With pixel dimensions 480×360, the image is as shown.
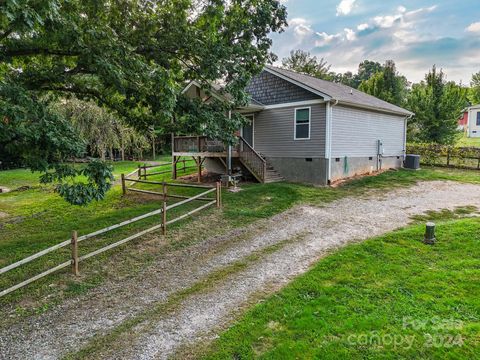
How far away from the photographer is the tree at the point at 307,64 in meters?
40.0

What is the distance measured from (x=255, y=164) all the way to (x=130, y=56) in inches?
350

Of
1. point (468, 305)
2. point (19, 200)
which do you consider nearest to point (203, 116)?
point (468, 305)

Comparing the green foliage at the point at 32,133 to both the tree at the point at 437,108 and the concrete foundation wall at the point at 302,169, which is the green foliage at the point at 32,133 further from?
the tree at the point at 437,108

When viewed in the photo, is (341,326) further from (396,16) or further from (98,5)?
(396,16)

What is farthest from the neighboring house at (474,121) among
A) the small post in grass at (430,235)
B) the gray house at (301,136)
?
the small post in grass at (430,235)

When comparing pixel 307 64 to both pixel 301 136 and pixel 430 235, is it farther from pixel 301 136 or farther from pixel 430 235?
pixel 430 235

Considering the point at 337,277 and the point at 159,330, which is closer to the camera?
the point at 159,330

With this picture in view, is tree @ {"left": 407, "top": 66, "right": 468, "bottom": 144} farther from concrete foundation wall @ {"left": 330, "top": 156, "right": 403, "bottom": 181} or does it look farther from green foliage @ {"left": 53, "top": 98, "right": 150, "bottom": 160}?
green foliage @ {"left": 53, "top": 98, "right": 150, "bottom": 160}

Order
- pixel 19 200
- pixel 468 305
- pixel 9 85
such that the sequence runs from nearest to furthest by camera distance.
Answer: pixel 468 305, pixel 9 85, pixel 19 200

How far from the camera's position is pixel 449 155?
1991cm

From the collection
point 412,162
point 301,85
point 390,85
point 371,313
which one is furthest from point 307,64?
point 371,313

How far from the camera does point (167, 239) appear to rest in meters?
7.66

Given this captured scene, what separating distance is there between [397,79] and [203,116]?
2637cm

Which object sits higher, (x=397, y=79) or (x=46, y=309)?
(x=397, y=79)
